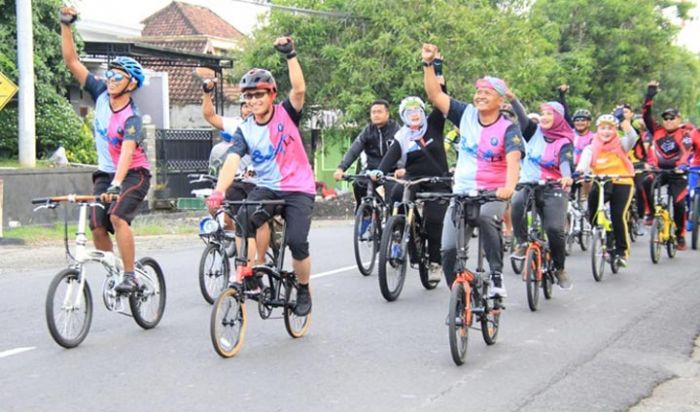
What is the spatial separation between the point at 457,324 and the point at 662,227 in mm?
7753

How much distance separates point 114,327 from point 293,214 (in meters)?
2.02

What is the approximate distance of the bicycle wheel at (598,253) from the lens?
38.5ft

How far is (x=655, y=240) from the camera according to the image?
535 inches

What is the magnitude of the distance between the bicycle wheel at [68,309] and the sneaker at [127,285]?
0.24 meters

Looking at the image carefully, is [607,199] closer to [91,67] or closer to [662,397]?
[662,397]

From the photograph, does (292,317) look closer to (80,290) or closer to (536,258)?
(80,290)

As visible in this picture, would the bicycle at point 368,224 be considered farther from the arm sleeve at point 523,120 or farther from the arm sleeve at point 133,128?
the arm sleeve at point 133,128

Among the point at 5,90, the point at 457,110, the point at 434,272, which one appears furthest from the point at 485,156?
the point at 5,90

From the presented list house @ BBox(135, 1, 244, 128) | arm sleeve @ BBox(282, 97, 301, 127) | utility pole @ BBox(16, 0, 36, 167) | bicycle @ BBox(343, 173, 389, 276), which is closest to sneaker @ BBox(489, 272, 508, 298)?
arm sleeve @ BBox(282, 97, 301, 127)

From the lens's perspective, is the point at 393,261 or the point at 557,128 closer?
the point at 393,261

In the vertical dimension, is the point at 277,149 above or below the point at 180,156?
above

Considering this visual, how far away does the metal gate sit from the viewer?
2612 cm

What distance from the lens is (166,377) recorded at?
6.79 meters

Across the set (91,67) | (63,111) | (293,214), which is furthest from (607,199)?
(91,67)
